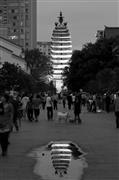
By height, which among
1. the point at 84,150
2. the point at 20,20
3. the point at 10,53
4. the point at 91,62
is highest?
the point at 20,20

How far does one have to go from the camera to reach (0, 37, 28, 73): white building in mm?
102000

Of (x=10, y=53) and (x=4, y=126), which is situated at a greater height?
(x=10, y=53)

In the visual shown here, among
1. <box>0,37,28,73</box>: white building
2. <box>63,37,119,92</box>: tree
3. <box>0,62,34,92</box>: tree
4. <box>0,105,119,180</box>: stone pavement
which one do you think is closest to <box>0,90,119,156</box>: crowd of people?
<box>0,105,119,180</box>: stone pavement

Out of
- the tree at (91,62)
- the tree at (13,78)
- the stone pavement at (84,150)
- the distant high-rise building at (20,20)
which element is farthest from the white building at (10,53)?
the stone pavement at (84,150)

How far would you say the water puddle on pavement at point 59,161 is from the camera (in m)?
11.1

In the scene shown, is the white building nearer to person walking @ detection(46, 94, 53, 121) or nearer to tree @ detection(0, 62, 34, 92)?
tree @ detection(0, 62, 34, 92)

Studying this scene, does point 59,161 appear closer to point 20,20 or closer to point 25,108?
point 25,108

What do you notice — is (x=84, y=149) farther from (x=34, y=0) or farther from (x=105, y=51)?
(x=34, y=0)

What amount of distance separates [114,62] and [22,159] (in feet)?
204

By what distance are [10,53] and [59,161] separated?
97277 millimetres

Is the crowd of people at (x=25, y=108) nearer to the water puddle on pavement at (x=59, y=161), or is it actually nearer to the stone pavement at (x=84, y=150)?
the stone pavement at (x=84, y=150)

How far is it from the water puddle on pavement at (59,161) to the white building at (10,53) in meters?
80.0

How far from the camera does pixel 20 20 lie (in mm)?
162500

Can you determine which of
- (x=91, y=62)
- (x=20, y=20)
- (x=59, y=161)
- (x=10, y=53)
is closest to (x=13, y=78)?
(x=91, y=62)
